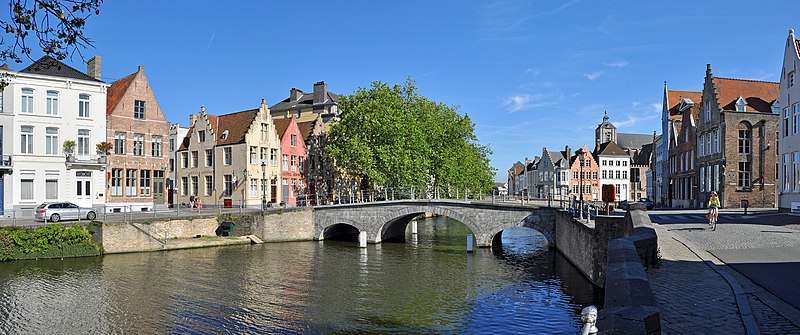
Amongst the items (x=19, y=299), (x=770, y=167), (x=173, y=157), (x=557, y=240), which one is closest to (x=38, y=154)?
(x=19, y=299)

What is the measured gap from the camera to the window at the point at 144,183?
4484cm

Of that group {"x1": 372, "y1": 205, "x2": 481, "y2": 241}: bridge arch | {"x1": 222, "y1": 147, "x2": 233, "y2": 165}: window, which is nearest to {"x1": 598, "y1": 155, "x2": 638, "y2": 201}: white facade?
{"x1": 372, "y1": 205, "x2": 481, "y2": 241}: bridge arch

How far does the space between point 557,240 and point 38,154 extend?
34274 millimetres

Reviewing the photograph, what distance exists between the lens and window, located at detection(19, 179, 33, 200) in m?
38.6

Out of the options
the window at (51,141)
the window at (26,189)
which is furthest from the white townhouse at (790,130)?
the window at (26,189)

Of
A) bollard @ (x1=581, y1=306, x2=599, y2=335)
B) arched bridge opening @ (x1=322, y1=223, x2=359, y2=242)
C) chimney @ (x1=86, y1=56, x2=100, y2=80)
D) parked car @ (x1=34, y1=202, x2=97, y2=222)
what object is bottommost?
arched bridge opening @ (x1=322, y1=223, x2=359, y2=242)

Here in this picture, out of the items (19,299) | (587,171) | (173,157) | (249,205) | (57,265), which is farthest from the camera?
(587,171)

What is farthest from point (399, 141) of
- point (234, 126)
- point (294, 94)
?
point (294, 94)

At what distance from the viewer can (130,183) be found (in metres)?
44.2

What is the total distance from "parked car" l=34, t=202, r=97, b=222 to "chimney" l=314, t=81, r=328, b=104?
46824 mm

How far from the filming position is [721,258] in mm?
13773

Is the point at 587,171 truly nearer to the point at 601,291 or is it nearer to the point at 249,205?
the point at 249,205

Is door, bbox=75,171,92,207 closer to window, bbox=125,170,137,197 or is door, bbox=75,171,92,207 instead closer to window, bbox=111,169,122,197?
window, bbox=111,169,122,197

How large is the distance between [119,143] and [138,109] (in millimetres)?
3112
